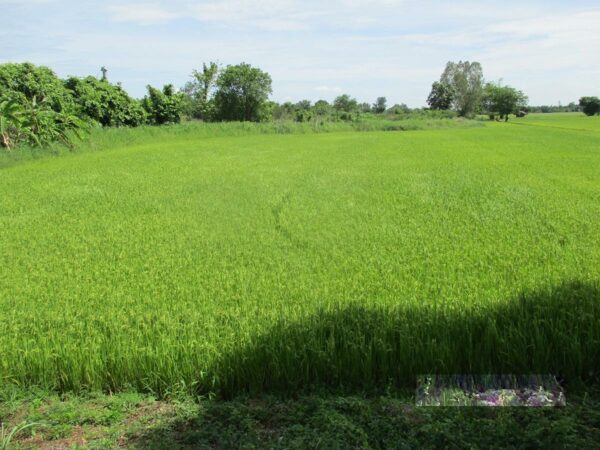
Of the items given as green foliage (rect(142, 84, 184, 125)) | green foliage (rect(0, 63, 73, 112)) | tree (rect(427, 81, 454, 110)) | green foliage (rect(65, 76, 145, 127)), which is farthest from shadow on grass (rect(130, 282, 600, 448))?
tree (rect(427, 81, 454, 110))

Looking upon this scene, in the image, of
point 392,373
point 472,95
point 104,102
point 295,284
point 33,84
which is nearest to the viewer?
point 392,373

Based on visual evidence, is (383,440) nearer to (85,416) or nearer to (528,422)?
(528,422)

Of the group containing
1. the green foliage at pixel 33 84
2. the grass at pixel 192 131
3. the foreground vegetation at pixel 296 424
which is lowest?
the foreground vegetation at pixel 296 424

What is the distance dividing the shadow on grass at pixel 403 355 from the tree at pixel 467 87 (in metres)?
59.8

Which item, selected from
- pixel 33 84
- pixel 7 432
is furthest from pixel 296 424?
pixel 33 84

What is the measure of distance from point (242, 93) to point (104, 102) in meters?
19.1

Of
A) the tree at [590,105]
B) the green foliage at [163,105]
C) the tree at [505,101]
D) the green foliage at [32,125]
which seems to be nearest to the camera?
the green foliage at [32,125]

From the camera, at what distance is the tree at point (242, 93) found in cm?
4100

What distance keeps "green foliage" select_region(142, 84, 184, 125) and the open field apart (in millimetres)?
20466

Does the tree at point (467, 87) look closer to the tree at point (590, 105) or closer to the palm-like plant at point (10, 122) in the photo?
the tree at point (590, 105)

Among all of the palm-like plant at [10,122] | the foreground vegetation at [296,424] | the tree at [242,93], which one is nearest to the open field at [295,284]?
the foreground vegetation at [296,424]

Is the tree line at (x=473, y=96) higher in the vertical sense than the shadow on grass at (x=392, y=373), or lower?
higher

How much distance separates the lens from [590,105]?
53000 millimetres

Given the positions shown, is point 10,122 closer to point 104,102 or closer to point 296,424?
point 104,102
